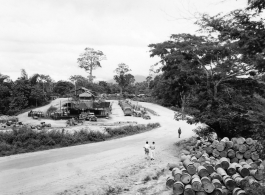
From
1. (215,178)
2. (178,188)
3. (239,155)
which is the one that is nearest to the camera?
(178,188)

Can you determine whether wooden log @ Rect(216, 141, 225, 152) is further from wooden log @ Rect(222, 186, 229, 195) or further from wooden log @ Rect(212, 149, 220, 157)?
wooden log @ Rect(222, 186, 229, 195)

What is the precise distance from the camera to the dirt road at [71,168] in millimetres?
12578

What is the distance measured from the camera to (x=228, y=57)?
20219 mm

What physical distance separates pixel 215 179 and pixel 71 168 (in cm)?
949

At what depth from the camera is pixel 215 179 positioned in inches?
404

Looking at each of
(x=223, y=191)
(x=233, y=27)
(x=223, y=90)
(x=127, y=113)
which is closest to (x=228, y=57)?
(x=223, y=90)

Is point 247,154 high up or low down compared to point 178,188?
up

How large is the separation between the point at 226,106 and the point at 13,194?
15.8m

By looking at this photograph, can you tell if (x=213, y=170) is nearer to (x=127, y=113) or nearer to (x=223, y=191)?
(x=223, y=191)

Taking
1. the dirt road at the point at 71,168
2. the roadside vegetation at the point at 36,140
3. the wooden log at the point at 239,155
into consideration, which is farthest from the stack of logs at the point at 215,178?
the roadside vegetation at the point at 36,140

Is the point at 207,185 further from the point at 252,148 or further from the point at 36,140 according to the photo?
the point at 36,140

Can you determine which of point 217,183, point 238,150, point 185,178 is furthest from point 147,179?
point 238,150

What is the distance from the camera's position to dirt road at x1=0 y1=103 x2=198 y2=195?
41.3 feet

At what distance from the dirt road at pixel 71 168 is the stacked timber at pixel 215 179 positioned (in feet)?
12.3
